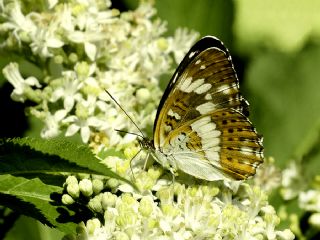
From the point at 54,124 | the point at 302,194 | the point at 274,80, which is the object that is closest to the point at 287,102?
the point at 274,80

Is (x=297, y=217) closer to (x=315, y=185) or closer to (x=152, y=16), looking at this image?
(x=315, y=185)

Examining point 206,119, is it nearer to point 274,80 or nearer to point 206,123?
point 206,123

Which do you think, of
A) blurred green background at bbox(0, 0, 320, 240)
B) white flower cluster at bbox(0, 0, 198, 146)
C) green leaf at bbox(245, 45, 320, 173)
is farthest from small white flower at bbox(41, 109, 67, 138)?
green leaf at bbox(245, 45, 320, 173)

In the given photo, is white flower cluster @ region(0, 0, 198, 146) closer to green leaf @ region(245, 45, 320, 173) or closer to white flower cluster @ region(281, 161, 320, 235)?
green leaf @ region(245, 45, 320, 173)

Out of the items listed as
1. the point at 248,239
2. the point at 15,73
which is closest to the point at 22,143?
the point at 248,239

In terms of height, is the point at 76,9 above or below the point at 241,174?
above
